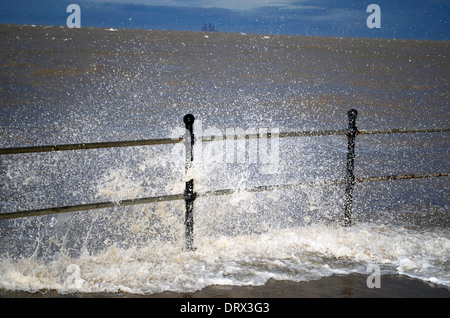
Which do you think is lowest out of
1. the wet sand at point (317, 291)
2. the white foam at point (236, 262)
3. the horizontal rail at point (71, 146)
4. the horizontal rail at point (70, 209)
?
the wet sand at point (317, 291)

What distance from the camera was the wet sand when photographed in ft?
12.0

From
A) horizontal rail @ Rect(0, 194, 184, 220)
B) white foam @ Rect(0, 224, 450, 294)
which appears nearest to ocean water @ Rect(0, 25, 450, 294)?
white foam @ Rect(0, 224, 450, 294)

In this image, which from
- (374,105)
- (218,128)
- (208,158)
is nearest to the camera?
(208,158)

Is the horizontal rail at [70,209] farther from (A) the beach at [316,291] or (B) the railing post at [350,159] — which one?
(B) the railing post at [350,159]

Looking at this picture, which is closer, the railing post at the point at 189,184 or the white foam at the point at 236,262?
the white foam at the point at 236,262

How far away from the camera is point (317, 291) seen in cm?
379

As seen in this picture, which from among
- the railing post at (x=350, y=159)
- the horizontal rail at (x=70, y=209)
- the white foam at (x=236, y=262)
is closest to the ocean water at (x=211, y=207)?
the white foam at (x=236, y=262)

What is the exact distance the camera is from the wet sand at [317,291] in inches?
144

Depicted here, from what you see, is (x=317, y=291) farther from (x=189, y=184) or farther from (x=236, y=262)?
(x=189, y=184)

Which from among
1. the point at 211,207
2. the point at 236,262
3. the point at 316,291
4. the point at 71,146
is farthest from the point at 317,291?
the point at 211,207
